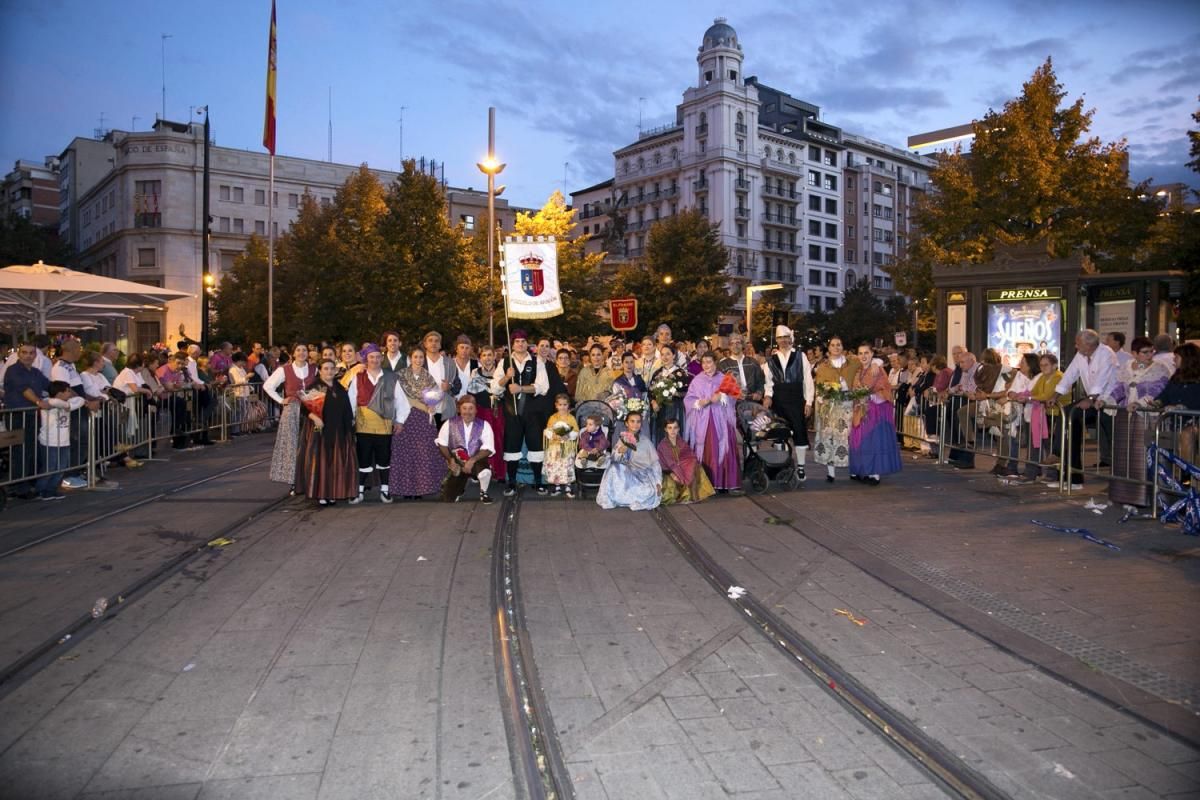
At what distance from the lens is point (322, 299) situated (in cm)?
3012

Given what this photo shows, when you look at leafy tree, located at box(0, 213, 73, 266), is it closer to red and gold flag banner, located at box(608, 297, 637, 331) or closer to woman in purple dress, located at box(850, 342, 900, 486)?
red and gold flag banner, located at box(608, 297, 637, 331)

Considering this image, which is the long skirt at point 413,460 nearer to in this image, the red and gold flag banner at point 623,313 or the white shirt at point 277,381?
the white shirt at point 277,381

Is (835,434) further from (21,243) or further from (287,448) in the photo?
(21,243)

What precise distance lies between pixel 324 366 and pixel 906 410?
10844 millimetres

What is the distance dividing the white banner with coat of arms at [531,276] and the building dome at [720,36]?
Result: 67752 millimetres

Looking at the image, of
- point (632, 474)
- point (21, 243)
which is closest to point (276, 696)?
point (632, 474)

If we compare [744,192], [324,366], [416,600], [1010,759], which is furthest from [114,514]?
[744,192]

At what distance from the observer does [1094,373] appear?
11375 mm

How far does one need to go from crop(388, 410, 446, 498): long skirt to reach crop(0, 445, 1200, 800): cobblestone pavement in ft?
6.68

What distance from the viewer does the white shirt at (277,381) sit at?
11086 mm

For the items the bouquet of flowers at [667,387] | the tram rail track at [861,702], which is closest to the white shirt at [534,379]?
the bouquet of flowers at [667,387]

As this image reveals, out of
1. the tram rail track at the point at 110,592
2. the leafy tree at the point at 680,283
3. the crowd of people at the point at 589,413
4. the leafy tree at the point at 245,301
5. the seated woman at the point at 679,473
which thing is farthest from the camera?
the leafy tree at the point at 680,283

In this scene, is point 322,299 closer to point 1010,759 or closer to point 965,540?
point 965,540

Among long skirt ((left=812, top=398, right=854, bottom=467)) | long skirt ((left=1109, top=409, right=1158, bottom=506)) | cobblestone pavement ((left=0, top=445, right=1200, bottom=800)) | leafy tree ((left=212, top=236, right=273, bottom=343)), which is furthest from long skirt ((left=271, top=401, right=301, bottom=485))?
leafy tree ((left=212, top=236, right=273, bottom=343))
